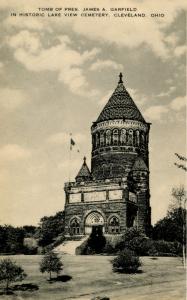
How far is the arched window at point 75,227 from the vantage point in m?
42.8

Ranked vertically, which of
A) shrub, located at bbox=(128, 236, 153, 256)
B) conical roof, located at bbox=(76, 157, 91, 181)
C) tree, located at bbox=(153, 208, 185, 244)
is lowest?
shrub, located at bbox=(128, 236, 153, 256)

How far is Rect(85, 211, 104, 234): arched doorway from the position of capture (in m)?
42.0

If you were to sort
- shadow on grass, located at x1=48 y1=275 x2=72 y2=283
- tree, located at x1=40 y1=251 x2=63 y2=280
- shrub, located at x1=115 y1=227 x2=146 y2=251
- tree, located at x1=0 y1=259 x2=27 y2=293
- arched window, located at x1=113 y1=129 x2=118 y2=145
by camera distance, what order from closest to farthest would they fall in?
tree, located at x1=0 y1=259 x2=27 y2=293 → shadow on grass, located at x1=48 y1=275 x2=72 y2=283 → tree, located at x1=40 y1=251 x2=63 y2=280 → shrub, located at x1=115 y1=227 x2=146 y2=251 → arched window, located at x1=113 y1=129 x2=118 y2=145

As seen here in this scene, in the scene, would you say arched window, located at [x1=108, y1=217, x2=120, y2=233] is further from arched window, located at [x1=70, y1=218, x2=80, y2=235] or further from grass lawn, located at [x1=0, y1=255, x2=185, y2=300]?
grass lawn, located at [x1=0, y1=255, x2=185, y2=300]

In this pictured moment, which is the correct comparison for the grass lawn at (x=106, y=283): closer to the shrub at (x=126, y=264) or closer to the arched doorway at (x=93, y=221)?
the shrub at (x=126, y=264)

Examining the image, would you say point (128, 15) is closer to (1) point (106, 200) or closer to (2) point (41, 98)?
(2) point (41, 98)

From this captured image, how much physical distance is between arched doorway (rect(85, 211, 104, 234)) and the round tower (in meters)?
4.17

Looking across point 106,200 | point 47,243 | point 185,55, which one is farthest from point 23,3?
point 47,243

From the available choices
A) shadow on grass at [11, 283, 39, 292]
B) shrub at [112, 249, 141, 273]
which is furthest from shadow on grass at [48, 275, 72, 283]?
shrub at [112, 249, 141, 273]

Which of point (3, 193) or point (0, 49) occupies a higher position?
point (0, 49)

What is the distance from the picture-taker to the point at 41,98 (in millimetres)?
27953

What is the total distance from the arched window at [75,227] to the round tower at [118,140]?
186 inches

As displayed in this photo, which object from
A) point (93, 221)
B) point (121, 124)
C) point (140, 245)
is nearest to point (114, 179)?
point (93, 221)

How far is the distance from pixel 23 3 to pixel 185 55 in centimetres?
780
